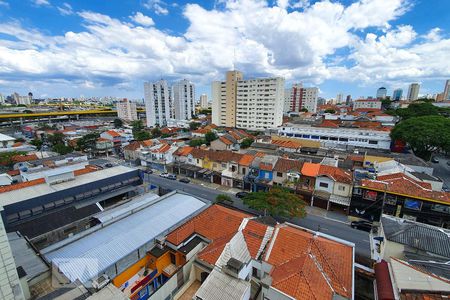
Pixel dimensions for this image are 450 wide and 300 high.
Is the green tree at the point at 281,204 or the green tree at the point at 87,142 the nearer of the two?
the green tree at the point at 281,204

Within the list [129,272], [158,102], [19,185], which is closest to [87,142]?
[19,185]

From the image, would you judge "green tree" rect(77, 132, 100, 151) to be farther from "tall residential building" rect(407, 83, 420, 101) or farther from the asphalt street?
"tall residential building" rect(407, 83, 420, 101)

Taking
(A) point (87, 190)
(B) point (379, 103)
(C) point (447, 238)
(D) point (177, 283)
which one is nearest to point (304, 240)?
(D) point (177, 283)

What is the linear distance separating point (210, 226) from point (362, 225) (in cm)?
1872

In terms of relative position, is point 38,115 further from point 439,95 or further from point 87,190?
point 439,95

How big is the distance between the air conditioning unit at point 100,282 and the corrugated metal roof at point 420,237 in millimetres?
20213

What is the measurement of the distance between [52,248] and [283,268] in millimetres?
16586

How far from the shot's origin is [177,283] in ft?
46.8

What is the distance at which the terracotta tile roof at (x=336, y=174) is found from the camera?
26.8m

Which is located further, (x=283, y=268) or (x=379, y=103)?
(x=379, y=103)

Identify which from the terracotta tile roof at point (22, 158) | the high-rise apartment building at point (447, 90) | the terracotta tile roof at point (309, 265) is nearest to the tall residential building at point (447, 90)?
the high-rise apartment building at point (447, 90)

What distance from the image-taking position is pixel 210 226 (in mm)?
17906

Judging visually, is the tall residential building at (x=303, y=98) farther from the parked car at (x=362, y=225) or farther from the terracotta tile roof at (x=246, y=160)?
the parked car at (x=362, y=225)

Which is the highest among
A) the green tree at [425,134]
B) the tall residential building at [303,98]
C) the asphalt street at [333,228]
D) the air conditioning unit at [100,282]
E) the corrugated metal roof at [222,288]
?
the tall residential building at [303,98]
